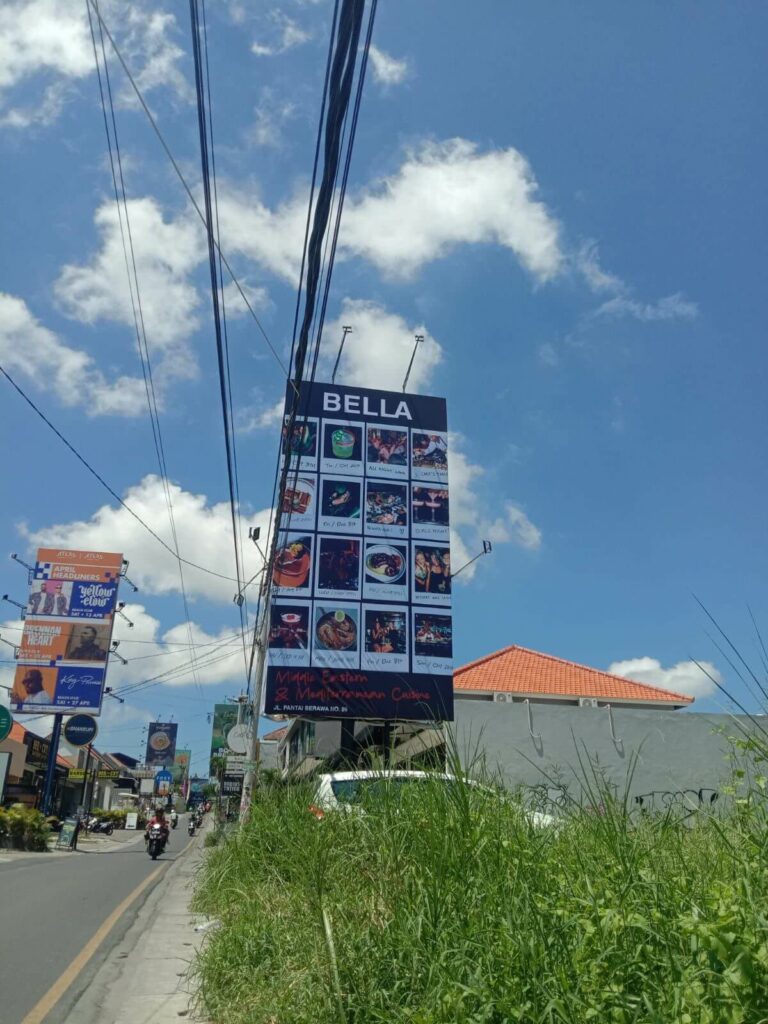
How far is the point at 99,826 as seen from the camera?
149 ft

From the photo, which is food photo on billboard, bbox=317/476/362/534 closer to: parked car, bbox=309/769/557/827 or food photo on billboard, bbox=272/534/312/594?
food photo on billboard, bbox=272/534/312/594

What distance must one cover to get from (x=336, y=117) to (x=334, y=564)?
57.7 feet

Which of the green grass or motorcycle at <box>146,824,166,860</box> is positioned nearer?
the green grass

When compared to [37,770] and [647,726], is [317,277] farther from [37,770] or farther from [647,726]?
[37,770]

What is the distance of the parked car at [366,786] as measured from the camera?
5.38 metres

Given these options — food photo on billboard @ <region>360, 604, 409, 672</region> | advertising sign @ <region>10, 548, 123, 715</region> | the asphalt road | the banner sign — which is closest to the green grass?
the asphalt road

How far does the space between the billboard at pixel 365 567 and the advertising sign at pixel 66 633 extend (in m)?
30.2

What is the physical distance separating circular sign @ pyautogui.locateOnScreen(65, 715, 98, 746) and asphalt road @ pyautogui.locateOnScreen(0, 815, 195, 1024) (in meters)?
21.4

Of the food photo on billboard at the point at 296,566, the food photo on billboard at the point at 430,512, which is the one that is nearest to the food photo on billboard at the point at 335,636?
the food photo on billboard at the point at 296,566

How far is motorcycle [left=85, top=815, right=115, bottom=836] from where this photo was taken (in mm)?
44106

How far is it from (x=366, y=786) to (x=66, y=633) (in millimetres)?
46587

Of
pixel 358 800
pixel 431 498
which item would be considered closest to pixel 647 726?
pixel 431 498

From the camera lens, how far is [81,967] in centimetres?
755

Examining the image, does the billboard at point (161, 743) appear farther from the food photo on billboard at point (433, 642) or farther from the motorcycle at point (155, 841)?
the food photo on billboard at point (433, 642)
